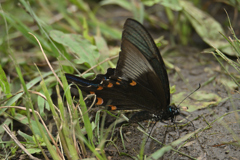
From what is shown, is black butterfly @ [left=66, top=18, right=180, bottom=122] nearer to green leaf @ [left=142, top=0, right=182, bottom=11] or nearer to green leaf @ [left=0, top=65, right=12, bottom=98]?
green leaf @ [left=0, top=65, right=12, bottom=98]

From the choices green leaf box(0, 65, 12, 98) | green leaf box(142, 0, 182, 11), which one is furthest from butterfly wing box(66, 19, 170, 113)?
green leaf box(142, 0, 182, 11)

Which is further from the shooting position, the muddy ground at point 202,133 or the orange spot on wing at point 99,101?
the orange spot on wing at point 99,101

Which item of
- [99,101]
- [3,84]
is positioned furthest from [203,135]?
[3,84]

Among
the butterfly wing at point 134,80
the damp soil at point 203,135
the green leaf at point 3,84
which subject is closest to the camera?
the damp soil at point 203,135

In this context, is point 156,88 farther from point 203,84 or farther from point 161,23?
point 161,23

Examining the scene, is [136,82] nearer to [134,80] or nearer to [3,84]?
[134,80]

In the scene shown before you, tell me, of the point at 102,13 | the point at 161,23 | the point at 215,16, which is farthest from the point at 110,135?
the point at 102,13

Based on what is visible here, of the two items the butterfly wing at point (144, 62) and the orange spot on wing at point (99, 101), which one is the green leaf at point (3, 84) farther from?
the butterfly wing at point (144, 62)

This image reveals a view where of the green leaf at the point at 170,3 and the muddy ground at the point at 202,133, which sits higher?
the green leaf at the point at 170,3

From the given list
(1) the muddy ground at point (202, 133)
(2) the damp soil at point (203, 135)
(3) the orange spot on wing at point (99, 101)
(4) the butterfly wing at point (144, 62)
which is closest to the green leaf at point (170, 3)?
(1) the muddy ground at point (202, 133)
